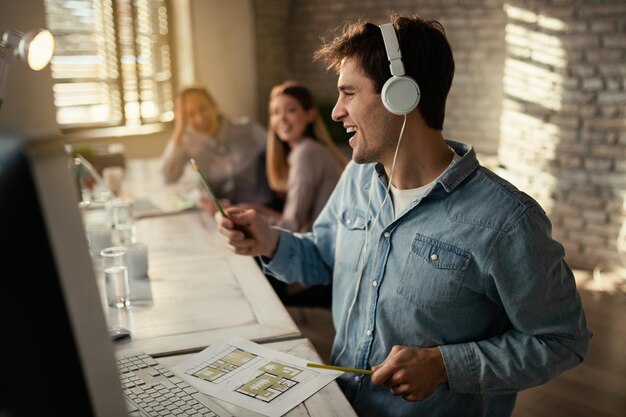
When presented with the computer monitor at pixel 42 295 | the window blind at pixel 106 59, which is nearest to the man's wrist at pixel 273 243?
the computer monitor at pixel 42 295

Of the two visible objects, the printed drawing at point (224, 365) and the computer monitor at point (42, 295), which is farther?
the printed drawing at point (224, 365)

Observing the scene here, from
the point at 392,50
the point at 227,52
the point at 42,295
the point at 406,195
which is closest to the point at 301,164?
the point at 406,195

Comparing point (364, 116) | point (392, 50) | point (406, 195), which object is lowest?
point (406, 195)

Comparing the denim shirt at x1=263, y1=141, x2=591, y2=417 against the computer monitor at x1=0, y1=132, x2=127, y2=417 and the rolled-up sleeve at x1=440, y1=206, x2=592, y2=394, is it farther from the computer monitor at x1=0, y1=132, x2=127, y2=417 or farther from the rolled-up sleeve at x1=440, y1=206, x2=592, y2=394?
the computer monitor at x1=0, y1=132, x2=127, y2=417

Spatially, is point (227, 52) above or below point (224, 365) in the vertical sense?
above

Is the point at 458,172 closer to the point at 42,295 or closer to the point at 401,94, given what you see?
the point at 401,94

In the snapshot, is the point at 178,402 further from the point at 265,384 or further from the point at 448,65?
the point at 448,65

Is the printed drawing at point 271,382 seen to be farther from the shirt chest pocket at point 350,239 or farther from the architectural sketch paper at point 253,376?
the shirt chest pocket at point 350,239

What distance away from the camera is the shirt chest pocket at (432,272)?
117 cm

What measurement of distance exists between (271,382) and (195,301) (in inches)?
21.0

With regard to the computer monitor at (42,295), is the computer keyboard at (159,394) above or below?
below

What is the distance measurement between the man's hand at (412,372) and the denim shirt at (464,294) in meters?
0.03

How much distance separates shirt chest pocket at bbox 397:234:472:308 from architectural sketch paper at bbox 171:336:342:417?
0.24m

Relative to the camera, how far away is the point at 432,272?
3.92 feet
